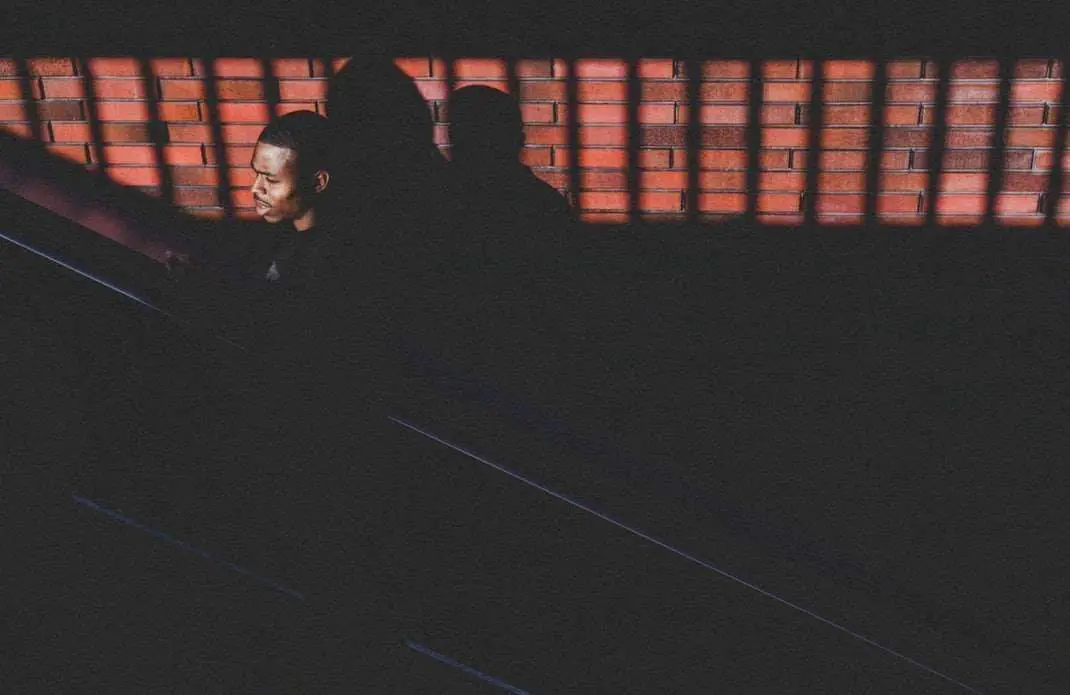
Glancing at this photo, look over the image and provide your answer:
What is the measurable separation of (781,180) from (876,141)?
248mm

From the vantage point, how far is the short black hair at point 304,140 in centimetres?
225

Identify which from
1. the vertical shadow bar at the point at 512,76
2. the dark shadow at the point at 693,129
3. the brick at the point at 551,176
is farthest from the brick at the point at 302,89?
the dark shadow at the point at 693,129

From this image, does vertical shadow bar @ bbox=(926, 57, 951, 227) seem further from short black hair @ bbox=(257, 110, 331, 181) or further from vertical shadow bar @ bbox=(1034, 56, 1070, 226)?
short black hair @ bbox=(257, 110, 331, 181)

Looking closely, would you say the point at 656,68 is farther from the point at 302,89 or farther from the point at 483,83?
Result: the point at 302,89

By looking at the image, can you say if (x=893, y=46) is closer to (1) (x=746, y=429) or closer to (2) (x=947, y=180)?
(2) (x=947, y=180)

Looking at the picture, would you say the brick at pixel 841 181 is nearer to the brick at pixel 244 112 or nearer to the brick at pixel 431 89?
the brick at pixel 431 89

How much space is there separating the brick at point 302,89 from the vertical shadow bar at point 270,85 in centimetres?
1

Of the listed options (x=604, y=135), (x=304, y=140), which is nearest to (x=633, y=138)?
(x=604, y=135)

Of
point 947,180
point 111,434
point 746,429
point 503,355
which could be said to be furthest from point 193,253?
point 947,180

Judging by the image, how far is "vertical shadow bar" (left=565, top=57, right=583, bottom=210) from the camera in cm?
250

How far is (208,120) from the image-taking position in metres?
2.60

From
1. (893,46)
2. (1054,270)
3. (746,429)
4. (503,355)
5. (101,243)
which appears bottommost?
(746,429)

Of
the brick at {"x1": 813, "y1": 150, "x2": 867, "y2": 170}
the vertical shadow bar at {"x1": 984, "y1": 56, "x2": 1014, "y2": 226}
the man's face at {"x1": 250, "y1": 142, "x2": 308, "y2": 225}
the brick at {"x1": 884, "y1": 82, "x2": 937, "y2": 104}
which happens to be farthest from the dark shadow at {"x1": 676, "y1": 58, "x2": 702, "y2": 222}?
the man's face at {"x1": 250, "y1": 142, "x2": 308, "y2": 225}

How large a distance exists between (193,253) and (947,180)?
6.00ft
